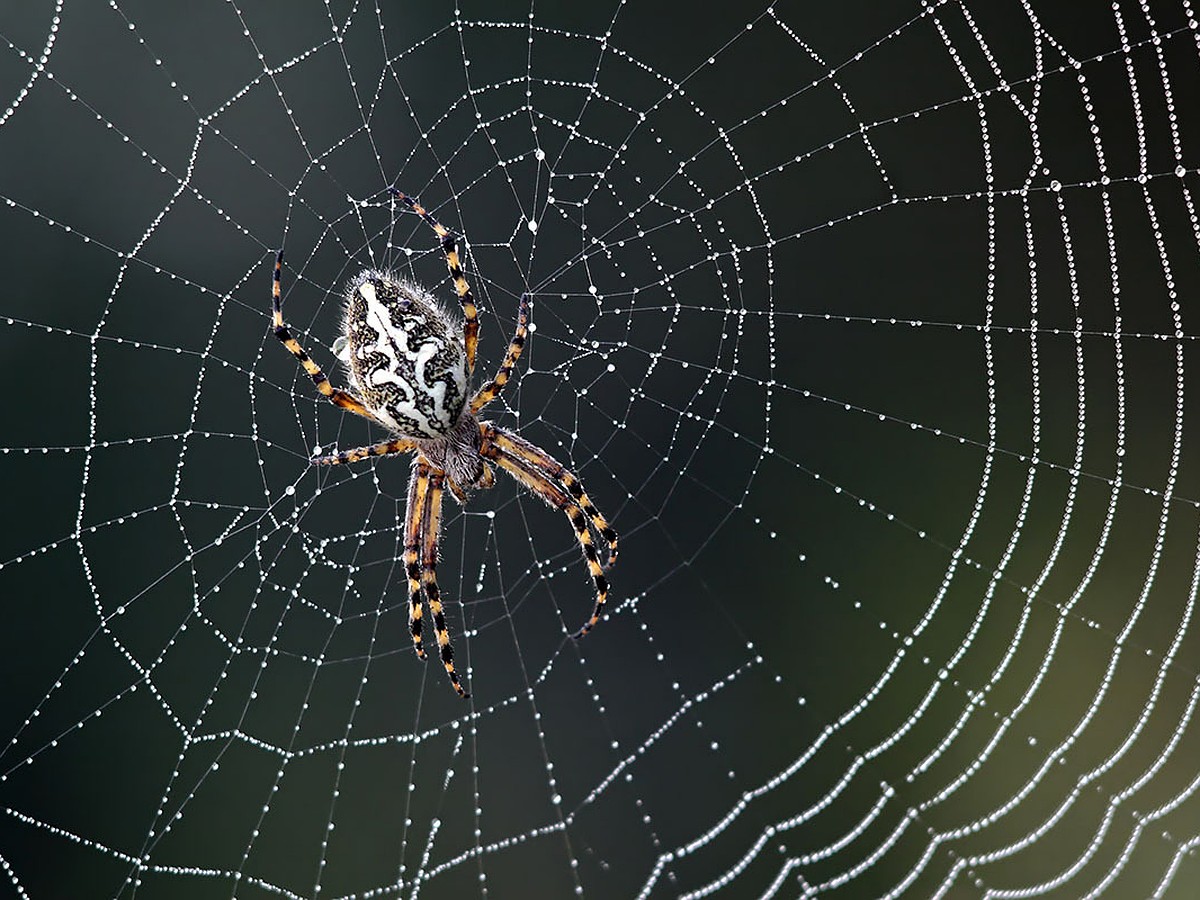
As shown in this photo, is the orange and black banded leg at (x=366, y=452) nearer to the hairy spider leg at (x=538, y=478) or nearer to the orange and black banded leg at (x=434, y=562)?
the orange and black banded leg at (x=434, y=562)

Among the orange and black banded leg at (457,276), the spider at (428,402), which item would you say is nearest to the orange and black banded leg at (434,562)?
the spider at (428,402)

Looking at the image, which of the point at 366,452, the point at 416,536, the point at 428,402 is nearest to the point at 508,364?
the point at 428,402

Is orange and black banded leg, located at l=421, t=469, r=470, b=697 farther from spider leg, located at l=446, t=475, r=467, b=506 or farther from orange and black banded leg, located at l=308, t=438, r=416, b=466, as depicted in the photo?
orange and black banded leg, located at l=308, t=438, r=416, b=466

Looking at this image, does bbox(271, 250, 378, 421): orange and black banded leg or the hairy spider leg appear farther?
the hairy spider leg

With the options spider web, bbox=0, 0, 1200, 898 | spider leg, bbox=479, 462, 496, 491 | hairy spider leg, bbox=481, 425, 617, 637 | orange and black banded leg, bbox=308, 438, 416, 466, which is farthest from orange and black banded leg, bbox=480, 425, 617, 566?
spider web, bbox=0, 0, 1200, 898

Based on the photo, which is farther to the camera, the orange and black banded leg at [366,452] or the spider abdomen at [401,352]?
the orange and black banded leg at [366,452]

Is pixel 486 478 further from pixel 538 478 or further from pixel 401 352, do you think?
pixel 401 352

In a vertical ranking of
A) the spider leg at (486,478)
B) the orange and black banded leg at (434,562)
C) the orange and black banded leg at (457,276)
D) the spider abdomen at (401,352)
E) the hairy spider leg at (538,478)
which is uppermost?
the orange and black banded leg at (457,276)
